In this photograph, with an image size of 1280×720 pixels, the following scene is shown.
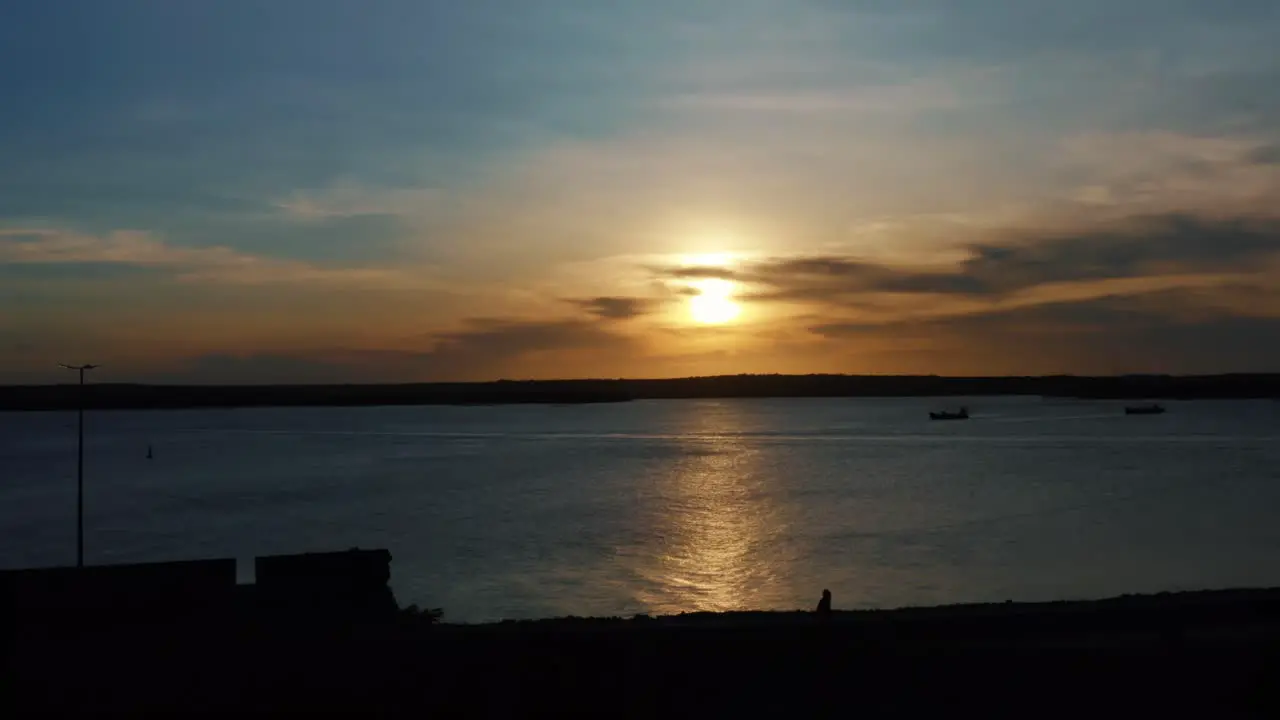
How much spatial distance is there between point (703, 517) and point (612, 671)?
43.1 meters

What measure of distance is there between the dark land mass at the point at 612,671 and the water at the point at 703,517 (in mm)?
17441

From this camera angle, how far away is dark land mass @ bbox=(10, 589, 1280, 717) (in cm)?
1070

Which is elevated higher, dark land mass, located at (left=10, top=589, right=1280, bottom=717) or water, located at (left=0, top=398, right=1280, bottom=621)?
dark land mass, located at (left=10, top=589, right=1280, bottom=717)

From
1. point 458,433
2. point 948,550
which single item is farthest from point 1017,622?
point 458,433

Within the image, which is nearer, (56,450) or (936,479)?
(936,479)

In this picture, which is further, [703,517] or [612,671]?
[703,517]

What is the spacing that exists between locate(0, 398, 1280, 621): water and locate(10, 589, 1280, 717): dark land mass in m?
17.4

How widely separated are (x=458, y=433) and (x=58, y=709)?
14737cm

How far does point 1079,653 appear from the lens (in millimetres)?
13141

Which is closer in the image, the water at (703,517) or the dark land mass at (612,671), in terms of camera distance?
the dark land mass at (612,671)

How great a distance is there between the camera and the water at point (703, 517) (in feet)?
114

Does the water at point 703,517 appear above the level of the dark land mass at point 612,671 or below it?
below

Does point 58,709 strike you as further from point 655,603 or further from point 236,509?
point 236,509

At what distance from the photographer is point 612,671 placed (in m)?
12.5
